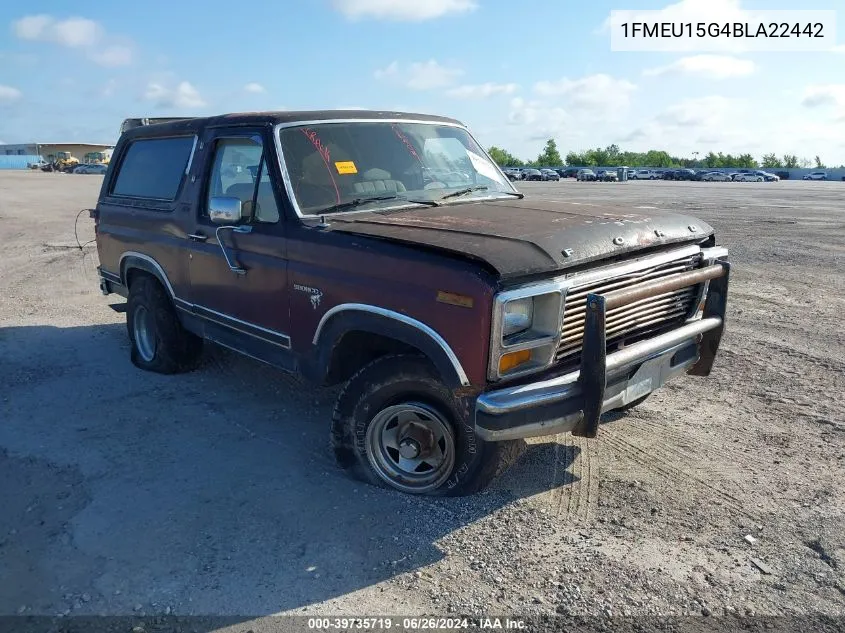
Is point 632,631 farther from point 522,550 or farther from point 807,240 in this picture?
point 807,240

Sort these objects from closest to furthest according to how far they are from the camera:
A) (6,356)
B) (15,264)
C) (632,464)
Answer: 1. (632,464)
2. (6,356)
3. (15,264)

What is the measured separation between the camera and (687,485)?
4035 mm

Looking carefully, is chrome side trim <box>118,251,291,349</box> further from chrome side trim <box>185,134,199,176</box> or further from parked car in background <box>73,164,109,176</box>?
parked car in background <box>73,164,109,176</box>

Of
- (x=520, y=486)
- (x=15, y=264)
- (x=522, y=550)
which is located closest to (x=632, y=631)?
(x=522, y=550)

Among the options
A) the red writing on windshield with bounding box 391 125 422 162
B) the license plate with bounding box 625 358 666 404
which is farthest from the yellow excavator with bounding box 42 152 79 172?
the license plate with bounding box 625 358 666 404

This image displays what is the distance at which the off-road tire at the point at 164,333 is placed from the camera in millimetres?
5824

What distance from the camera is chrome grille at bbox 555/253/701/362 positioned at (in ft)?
11.5

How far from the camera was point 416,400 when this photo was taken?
12.4ft

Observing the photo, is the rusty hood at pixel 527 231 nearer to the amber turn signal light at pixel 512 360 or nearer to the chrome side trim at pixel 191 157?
the amber turn signal light at pixel 512 360

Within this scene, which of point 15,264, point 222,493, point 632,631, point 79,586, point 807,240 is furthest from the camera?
point 807,240

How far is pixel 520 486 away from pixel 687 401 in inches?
78.6

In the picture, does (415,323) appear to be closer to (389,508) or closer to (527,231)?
(527,231)

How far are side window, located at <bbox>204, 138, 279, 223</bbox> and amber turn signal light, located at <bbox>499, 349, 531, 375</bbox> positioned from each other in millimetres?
1822

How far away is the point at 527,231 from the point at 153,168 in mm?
3689
